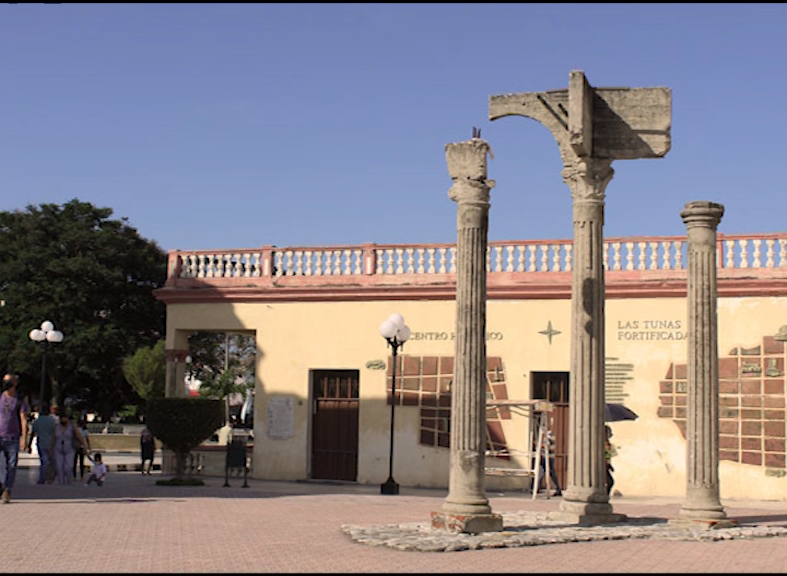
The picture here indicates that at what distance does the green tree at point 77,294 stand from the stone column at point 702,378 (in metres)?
30.8

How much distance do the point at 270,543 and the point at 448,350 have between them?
12.2 m

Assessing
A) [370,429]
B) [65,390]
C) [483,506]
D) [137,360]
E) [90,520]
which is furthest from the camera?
[65,390]

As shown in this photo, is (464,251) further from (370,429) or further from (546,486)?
(370,429)

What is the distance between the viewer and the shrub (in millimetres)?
21844

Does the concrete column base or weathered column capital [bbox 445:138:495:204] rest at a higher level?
weathered column capital [bbox 445:138:495:204]

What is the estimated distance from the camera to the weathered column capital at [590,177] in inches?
545

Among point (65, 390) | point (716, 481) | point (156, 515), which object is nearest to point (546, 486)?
point (716, 481)

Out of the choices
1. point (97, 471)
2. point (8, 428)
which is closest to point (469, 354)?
point (8, 428)

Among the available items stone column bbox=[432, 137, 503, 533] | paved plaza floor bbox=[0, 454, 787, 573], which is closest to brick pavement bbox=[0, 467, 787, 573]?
paved plaza floor bbox=[0, 454, 787, 573]

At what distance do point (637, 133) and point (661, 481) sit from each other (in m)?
9.52

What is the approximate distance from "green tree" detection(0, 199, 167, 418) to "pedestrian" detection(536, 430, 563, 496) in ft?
78.5

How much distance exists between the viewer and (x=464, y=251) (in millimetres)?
12766

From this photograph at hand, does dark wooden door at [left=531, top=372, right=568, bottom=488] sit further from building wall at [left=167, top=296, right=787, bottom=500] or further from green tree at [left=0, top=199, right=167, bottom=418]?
green tree at [left=0, top=199, right=167, bottom=418]

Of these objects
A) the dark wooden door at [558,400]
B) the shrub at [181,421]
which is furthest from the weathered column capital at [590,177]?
the shrub at [181,421]
